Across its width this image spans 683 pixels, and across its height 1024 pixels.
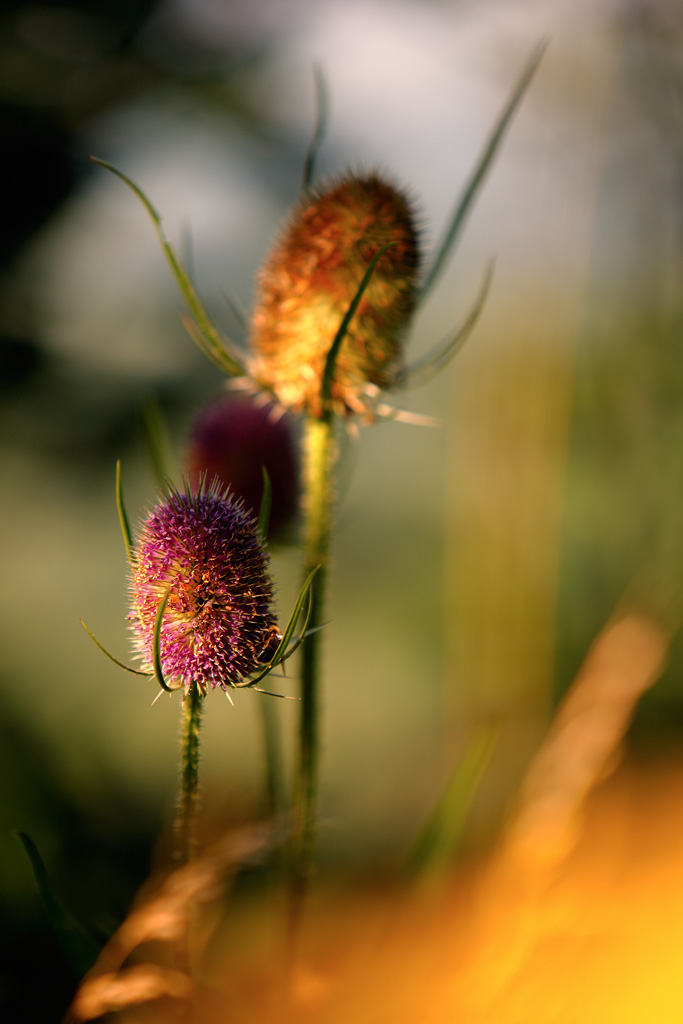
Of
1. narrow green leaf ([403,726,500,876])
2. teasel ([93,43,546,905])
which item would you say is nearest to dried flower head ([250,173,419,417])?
teasel ([93,43,546,905])

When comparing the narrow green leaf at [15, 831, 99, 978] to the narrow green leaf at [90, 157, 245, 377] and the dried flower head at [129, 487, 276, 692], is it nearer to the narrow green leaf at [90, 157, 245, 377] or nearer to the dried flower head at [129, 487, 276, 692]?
the dried flower head at [129, 487, 276, 692]

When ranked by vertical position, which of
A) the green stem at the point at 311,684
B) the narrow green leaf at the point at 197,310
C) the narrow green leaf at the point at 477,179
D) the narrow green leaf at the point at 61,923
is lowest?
the narrow green leaf at the point at 61,923

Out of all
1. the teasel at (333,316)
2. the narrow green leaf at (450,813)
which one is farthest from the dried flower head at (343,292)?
the narrow green leaf at (450,813)

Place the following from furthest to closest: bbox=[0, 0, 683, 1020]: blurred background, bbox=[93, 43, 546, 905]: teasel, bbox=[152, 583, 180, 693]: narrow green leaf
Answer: bbox=[0, 0, 683, 1020]: blurred background < bbox=[93, 43, 546, 905]: teasel < bbox=[152, 583, 180, 693]: narrow green leaf

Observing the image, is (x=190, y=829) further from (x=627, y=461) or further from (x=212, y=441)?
(x=627, y=461)

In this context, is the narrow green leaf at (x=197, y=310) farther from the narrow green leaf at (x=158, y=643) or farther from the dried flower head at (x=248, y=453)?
the narrow green leaf at (x=158, y=643)

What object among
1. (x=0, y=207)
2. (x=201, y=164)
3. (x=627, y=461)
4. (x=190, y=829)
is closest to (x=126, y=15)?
(x=201, y=164)
